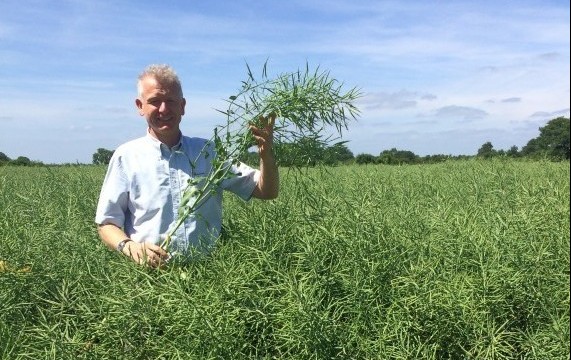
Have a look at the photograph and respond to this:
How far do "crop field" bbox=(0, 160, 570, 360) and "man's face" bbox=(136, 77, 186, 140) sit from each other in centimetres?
59

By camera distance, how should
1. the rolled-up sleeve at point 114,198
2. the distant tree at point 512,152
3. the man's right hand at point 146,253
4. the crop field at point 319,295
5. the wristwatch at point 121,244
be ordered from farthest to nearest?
the distant tree at point 512,152, the rolled-up sleeve at point 114,198, the wristwatch at point 121,244, the man's right hand at point 146,253, the crop field at point 319,295

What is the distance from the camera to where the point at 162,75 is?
2.66m

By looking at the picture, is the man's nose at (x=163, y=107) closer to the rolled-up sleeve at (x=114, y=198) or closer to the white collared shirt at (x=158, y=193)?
the white collared shirt at (x=158, y=193)

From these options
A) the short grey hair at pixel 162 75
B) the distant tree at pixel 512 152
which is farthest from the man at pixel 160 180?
the distant tree at pixel 512 152

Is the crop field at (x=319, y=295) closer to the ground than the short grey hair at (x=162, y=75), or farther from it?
closer to the ground

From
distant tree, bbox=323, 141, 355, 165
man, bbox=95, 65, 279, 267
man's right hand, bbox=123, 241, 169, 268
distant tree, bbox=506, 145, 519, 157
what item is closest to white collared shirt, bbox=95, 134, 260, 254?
man, bbox=95, 65, 279, 267

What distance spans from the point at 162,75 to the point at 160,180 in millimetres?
488

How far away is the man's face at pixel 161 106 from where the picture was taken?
2.65 m

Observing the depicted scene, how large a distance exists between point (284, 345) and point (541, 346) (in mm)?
963

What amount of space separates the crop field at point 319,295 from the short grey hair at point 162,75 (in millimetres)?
771

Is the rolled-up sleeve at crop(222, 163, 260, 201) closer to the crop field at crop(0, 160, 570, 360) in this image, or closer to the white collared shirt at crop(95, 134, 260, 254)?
the white collared shirt at crop(95, 134, 260, 254)

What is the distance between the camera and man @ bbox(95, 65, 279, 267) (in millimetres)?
2641

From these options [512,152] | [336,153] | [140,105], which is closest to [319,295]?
[336,153]

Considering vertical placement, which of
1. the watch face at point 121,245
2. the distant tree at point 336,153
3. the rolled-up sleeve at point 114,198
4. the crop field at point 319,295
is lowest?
the crop field at point 319,295
